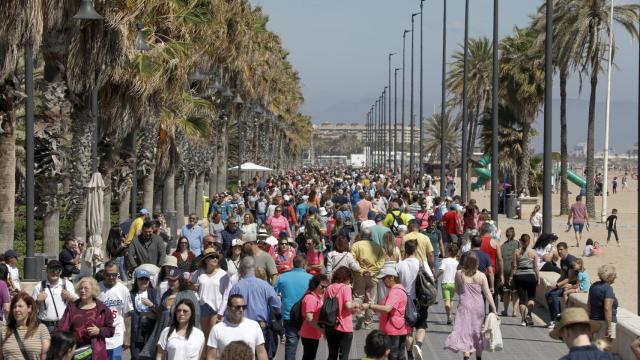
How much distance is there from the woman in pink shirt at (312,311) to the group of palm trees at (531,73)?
119 feet

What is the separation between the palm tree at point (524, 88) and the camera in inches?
2324

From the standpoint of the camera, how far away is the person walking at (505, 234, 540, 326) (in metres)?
17.6

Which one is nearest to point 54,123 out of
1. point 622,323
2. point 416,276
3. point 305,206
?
point 305,206

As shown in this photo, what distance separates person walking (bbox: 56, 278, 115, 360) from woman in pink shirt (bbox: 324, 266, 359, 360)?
7.67ft

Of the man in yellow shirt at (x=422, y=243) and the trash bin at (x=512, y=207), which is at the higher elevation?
the man in yellow shirt at (x=422, y=243)

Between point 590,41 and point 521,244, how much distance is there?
31593mm

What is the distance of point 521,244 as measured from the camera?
1767 centimetres

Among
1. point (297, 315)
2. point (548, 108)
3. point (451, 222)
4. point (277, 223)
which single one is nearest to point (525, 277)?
point (277, 223)

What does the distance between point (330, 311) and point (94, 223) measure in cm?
1011

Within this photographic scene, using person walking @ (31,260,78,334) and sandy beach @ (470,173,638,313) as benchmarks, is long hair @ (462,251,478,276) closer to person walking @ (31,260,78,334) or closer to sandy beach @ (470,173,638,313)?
person walking @ (31,260,78,334)

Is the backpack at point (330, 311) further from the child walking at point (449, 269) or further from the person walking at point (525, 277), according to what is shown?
the person walking at point (525, 277)

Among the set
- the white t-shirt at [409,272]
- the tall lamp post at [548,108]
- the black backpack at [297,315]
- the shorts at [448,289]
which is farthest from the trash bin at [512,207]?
the black backpack at [297,315]

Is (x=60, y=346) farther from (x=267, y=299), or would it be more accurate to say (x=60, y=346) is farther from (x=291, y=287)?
(x=291, y=287)

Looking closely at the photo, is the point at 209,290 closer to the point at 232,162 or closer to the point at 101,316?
the point at 101,316
